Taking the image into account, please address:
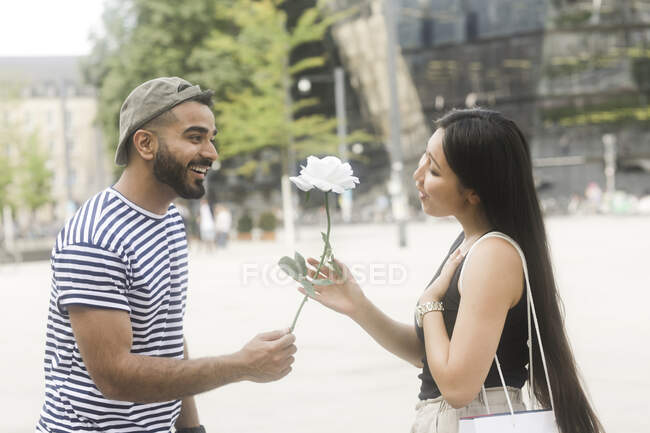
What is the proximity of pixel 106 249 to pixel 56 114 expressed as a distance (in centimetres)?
10143

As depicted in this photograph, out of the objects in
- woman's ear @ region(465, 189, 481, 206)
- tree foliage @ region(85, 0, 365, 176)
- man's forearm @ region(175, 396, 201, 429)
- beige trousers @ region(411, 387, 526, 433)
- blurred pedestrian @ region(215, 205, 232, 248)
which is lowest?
blurred pedestrian @ region(215, 205, 232, 248)

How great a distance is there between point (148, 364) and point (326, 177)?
1.94 ft

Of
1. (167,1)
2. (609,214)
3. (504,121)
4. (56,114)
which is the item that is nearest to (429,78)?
(609,214)

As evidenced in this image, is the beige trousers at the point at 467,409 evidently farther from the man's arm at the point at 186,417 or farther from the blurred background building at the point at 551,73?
the blurred background building at the point at 551,73

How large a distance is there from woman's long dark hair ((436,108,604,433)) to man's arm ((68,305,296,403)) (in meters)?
0.62

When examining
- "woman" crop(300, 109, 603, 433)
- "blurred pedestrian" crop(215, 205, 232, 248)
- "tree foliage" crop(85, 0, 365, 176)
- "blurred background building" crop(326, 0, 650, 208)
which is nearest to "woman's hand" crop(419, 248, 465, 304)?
"woman" crop(300, 109, 603, 433)

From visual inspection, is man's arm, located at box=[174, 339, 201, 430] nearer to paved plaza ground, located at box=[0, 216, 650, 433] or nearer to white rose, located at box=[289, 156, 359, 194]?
paved plaza ground, located at box=[0, 216, 650, 433]

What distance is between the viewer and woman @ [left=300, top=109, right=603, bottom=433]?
2066 mm

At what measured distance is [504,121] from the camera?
223 centimetres

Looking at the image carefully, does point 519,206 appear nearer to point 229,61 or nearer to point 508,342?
point 508,342

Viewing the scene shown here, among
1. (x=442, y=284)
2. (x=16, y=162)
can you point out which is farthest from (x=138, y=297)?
(x=16, y=162)

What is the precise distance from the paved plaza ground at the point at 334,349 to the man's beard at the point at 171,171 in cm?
26

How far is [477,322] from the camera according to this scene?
6.72ft

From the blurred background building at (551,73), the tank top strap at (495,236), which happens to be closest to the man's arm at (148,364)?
the tank top strap at (495,236)
